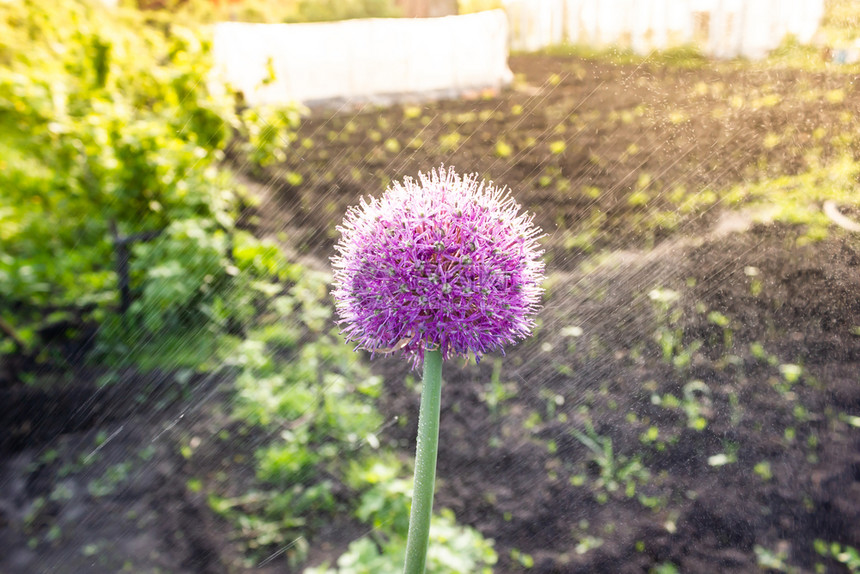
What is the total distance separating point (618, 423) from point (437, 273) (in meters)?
1.74

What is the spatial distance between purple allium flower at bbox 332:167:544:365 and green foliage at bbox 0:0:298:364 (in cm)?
221

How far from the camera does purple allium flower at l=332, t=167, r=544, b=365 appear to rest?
4.57ft

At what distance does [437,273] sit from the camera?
1.40 m

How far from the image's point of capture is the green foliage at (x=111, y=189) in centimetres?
351

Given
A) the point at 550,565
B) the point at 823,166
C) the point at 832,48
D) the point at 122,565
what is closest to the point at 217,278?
the point at 122,565

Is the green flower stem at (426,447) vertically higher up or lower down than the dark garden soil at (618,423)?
higher up

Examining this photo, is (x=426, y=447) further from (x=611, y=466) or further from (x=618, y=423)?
(x=618, y=423)

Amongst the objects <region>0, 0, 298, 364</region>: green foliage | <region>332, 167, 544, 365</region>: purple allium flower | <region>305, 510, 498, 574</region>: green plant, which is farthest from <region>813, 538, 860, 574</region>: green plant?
<region>0, 0, 298, 364</region>: green foliage

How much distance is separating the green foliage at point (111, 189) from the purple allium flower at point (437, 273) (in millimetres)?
2207

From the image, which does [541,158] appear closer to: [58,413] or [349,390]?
[349,390]

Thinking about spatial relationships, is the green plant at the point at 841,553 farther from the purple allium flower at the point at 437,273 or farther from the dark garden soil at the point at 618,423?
the purple allium flower at the point at 437,273

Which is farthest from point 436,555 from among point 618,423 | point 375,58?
point 375,58

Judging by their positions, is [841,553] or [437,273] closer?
[437,273]

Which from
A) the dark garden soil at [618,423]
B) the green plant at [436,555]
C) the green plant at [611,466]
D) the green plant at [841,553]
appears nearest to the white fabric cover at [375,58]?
the dark garden soil at [618,423]
